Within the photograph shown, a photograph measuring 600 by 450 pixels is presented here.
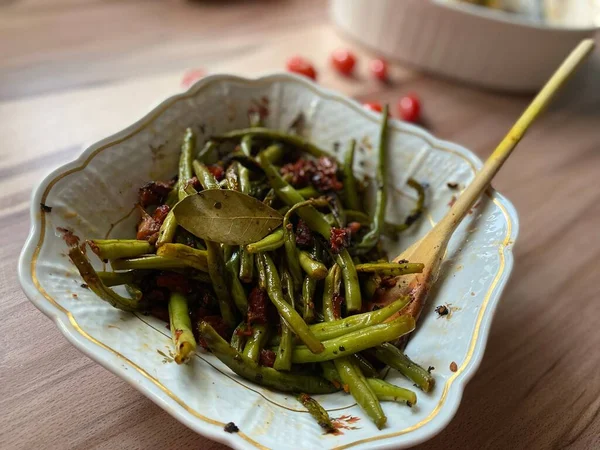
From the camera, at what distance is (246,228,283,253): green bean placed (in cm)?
137

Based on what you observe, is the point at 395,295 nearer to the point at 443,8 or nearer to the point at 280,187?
the point at 280,187

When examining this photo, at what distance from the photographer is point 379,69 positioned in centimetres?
279

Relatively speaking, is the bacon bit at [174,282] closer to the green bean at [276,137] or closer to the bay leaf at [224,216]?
the bay leaf at [224,216]

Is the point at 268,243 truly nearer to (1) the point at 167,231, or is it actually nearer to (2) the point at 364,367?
(1) the point at 167,231

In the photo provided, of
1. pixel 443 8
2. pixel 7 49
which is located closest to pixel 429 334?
pixel 443 8

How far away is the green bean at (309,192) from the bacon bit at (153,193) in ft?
1.35

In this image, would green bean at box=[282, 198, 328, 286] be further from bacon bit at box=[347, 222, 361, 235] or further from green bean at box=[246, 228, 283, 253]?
bacon bit at box=[347, 222, 361, 235]

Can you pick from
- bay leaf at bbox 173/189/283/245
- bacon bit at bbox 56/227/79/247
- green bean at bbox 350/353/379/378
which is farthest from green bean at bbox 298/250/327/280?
bacon bit at bbox 56/227/79/247

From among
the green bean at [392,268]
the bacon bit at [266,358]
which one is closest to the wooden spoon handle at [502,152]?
the green bean at [392,268]

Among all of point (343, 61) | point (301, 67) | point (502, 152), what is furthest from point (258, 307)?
point (343, 61)

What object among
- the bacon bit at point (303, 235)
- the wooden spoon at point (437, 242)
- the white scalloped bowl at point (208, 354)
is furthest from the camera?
the bacon bit at point (303, 235)

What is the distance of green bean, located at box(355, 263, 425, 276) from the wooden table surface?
1.36ft

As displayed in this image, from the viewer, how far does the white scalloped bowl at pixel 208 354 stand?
3.60 feet

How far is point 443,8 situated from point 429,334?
178cm
